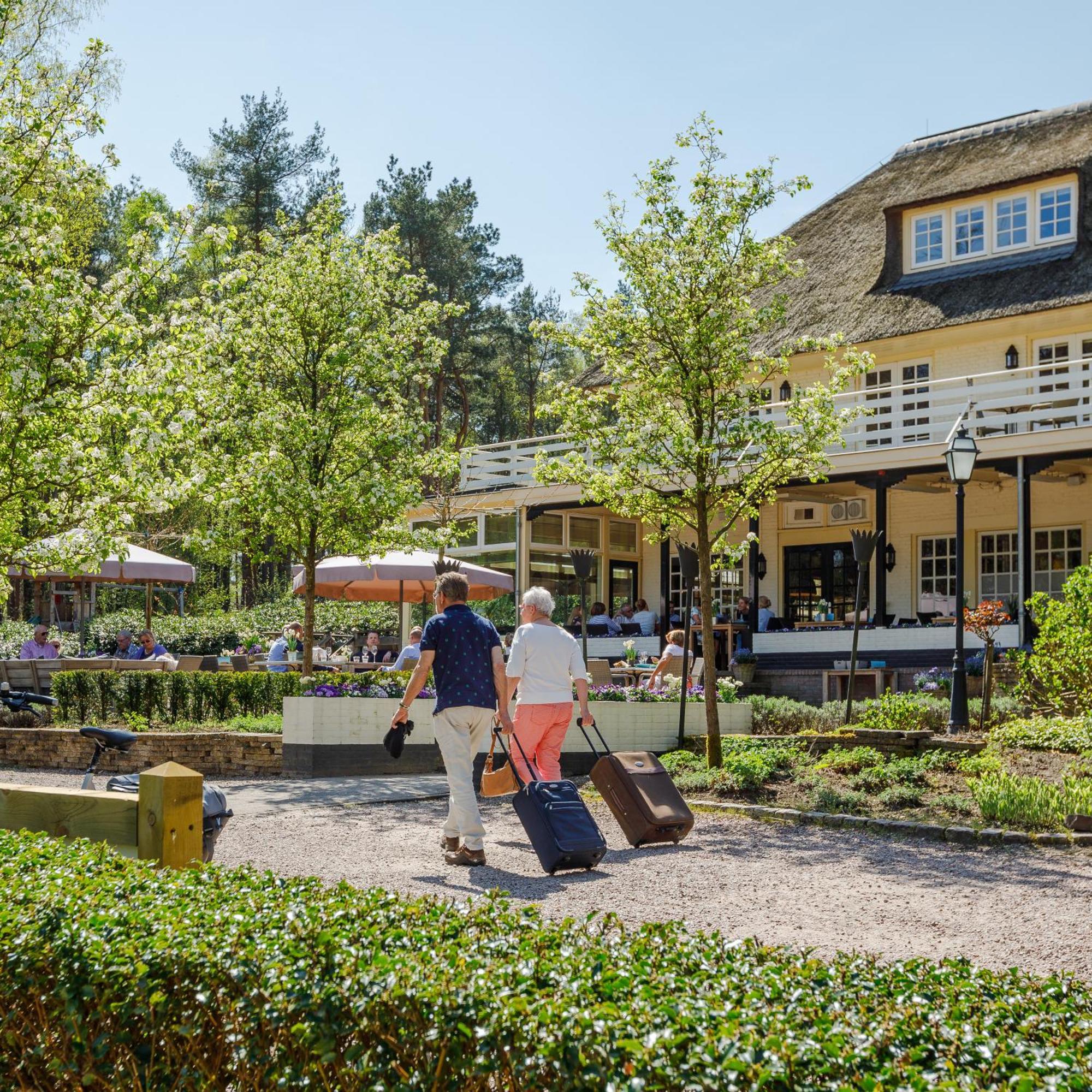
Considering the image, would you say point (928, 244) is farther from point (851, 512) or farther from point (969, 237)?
point (851, 512)

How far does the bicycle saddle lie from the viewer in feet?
20.7

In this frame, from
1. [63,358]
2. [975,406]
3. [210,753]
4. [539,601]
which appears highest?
[975,406]

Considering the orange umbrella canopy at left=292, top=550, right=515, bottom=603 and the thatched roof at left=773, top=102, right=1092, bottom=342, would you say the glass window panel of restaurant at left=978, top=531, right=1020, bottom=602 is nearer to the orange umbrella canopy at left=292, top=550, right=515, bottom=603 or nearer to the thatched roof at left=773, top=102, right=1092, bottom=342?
the thatched roof at left=773, top=102, right=1092, bottom=342

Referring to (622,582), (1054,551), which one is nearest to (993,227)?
(1054,551)

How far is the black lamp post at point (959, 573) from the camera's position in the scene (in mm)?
13258

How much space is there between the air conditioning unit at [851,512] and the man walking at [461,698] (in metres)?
17.3

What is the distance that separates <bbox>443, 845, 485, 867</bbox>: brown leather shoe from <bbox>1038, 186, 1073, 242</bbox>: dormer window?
62.1 ft

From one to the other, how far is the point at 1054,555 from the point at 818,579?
443 cm

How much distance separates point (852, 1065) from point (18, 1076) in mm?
2158

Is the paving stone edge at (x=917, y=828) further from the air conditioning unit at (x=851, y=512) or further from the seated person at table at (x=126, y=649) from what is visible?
the air conditioning unit at (x=851, y=512)

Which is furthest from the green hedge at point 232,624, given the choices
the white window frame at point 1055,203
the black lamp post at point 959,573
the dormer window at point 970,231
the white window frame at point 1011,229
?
the black lamp post at point 959,573

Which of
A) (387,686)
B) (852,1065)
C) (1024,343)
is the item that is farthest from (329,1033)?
(1024,343)

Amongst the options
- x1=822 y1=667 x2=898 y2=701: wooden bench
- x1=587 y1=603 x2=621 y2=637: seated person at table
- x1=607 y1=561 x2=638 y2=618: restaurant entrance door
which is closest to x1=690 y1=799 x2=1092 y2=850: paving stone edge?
x1=822 y1=667 x2=898 y2=701: wooden bench

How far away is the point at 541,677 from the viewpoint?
29.3 ft
